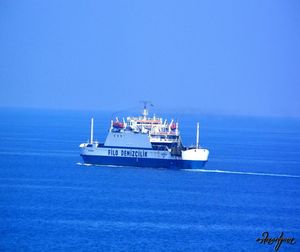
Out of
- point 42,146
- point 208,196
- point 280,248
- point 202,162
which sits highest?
point 42,146

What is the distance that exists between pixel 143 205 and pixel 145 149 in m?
22.7

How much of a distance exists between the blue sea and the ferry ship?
1.00 metres

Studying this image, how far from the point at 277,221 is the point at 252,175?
87.0ft

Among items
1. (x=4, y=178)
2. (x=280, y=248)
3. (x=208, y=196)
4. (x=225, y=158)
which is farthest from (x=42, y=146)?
(x=280, y=248)

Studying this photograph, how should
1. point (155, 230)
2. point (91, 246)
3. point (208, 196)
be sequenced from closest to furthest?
point (91, 246)
point (155, 230)
point (208, 196)

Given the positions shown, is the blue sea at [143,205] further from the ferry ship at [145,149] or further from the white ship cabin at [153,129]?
the white ship cabin at [153,129]

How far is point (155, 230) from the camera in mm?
59562

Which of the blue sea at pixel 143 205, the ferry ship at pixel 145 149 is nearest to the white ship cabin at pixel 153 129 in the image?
the ferry ship at pixel 145 149

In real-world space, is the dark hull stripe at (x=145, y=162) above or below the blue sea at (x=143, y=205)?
above

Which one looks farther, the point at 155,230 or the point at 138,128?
the point at 138,128

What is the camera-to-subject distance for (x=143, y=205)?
6950 cm

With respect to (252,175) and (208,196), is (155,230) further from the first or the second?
(252,175)

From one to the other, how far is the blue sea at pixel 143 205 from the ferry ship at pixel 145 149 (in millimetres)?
998

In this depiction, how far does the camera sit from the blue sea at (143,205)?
184 feet
